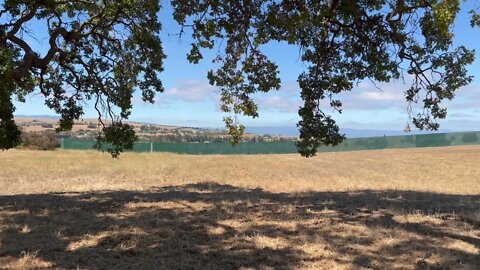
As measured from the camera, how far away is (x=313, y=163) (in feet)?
96.3

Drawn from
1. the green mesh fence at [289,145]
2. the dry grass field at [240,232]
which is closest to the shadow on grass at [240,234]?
the dry grass field at [240,232]

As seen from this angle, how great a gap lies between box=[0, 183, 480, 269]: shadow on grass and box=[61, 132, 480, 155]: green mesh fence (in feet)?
91.5

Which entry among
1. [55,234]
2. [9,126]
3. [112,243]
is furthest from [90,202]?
[112,243]

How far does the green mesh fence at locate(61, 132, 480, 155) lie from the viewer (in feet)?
126

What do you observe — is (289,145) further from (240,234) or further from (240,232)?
(240,234)

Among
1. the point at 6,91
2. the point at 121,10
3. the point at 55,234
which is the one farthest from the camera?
the point at 121,10

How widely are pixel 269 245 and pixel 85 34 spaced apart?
7.07m

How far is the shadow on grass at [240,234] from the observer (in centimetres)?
625

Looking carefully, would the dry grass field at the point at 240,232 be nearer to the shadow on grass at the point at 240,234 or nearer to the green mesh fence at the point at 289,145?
the shadow on grass at the point at 240,234

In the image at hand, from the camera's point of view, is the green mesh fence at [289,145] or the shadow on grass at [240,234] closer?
the shadow on grass at [240,234]

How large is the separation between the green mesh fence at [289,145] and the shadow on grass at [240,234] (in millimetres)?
27892

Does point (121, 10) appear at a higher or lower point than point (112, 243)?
higher

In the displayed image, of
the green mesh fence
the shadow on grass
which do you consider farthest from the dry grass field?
the green mesh fence

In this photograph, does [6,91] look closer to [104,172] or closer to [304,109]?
[304,109]
